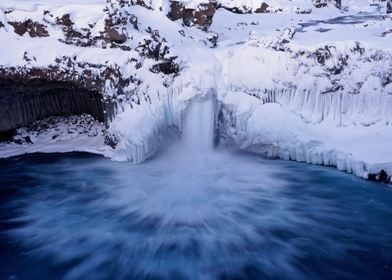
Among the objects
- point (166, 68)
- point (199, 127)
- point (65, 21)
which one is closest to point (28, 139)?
point (65, 21)

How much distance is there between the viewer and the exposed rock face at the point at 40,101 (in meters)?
7.55

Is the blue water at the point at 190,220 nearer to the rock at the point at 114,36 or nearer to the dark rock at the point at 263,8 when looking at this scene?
the rock at the point at 114,36

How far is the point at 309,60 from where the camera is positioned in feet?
23.2

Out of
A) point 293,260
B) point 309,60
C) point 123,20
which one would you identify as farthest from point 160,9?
point 293,260

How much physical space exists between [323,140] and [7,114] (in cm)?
593

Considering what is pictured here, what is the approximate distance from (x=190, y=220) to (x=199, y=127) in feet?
7.73

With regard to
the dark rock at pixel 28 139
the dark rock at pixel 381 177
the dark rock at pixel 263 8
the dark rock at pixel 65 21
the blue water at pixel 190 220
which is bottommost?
the blue water at pixel 190 220

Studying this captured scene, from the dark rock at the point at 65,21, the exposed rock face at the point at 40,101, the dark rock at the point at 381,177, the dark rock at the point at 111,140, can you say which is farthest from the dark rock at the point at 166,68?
the dark rock at the point at 381,177

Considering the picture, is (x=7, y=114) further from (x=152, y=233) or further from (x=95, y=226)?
(x=152, y=233)

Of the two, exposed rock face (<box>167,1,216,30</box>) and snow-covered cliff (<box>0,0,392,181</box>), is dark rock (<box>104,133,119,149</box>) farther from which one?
exposed rock face (<box>167,1,216,30</box>)

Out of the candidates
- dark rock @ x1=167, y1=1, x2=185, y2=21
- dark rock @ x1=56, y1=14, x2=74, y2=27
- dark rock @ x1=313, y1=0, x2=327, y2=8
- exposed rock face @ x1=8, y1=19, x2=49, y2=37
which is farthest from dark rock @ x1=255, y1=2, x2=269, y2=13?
exposed rock face @ x1=8, y1=19, x2=49, y2=37

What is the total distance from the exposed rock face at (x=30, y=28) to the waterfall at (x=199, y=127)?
3.04m

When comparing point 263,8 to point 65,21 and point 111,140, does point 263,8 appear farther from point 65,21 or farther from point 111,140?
point 111,140

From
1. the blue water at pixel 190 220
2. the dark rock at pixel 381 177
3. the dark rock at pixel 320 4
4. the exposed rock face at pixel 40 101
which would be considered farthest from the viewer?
the dark rock at pixel 320 4
